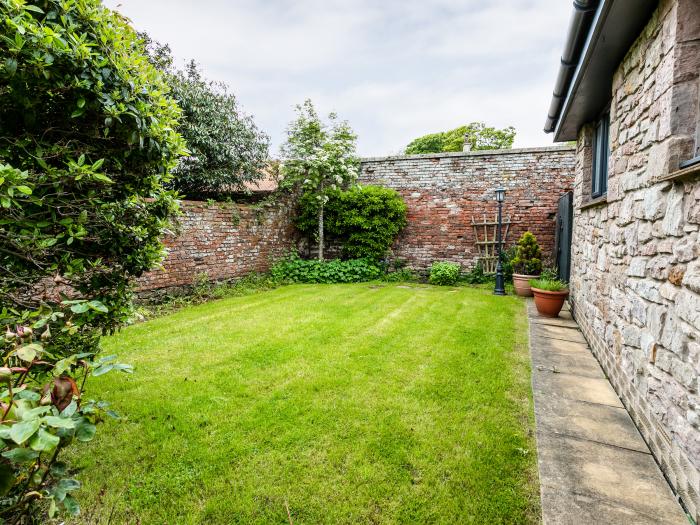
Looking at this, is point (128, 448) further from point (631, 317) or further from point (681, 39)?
point (681, 39)

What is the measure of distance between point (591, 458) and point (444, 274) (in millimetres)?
6726

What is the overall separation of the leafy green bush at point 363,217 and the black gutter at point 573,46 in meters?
5.13

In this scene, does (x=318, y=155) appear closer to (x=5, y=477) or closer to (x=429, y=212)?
(x=429, y=212)

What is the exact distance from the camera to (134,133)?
1778mm

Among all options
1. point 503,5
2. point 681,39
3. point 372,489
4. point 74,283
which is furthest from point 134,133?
point 503,5

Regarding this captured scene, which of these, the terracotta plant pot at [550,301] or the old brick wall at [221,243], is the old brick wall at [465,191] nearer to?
the old brick wall at [221,243]

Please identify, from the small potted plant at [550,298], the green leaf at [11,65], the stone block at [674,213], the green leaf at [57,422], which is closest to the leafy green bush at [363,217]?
the small potted plant at [550,298]

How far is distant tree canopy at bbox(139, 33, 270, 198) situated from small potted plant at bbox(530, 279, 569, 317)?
7272mm

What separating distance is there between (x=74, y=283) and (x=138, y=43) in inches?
57.7

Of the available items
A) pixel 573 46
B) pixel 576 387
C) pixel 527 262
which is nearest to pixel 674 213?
pixel 576 387

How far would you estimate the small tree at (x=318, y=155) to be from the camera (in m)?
8.87

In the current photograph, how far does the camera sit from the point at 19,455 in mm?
642

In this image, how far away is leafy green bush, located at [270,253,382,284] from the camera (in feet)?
28.4

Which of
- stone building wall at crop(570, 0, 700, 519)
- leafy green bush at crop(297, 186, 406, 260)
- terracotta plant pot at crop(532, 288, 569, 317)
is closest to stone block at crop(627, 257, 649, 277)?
stone building wall at crop(570, 0, 700, 519)
